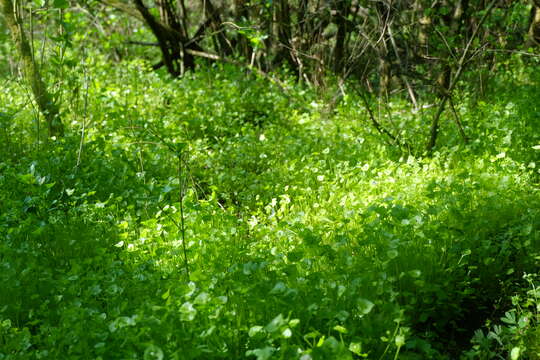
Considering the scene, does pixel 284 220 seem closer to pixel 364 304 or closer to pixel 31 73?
pixel 364 304

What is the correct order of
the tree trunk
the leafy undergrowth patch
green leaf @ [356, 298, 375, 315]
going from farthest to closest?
the tree trunk, the leafy undergrowth patch, green leaf @ [356, 298, 375, 315]

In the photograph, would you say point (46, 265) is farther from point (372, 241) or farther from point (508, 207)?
point (508, 207)

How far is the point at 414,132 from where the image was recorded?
533 cm

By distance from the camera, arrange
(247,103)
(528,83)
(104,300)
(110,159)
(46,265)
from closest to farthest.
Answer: (104,300)
(46,265)
(110,159)
(528,83)
(247,103)

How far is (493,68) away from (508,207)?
3640 millimetres

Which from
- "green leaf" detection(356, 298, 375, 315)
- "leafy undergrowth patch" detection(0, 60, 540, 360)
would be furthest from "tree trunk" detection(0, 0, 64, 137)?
"green leaf" detection(356, 298, 375, 315)

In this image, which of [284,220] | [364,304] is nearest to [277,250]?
[284,220]

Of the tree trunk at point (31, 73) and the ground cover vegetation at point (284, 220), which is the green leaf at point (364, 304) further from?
the tree trunk at point (31, 73)

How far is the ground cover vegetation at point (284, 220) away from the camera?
2.50 meters

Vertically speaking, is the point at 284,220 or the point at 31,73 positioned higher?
the point at 31,73

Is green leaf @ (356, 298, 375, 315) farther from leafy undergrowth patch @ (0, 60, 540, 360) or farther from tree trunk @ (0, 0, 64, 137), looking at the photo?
tree trunk @ (0, 0, 64, 137)

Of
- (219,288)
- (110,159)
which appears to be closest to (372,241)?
(219,288)

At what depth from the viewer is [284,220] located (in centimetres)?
389

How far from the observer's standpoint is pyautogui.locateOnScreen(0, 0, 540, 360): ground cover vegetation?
2.50 m
